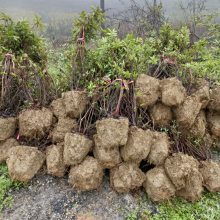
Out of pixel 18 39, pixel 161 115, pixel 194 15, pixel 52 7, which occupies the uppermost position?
pixel 194 15

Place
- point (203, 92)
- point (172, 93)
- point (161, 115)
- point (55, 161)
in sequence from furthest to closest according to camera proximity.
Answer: point (203, 92) → point (161, 115) → point (172, 93) → point (55, 161)

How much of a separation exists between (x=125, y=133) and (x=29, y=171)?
3.60ft

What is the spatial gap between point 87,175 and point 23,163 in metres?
0.70

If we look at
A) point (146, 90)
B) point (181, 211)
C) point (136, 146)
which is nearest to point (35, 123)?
point (136, 146)

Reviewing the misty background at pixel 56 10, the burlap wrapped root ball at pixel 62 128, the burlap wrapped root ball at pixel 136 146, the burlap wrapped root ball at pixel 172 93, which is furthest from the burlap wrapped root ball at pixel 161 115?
the misty background at pixel 56 10

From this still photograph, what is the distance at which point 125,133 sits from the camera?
3043mm

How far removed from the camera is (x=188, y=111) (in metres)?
3.44

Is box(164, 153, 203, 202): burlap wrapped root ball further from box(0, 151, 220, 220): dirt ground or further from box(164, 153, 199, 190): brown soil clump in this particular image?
box(0, 151, 220, 220): dirt ground

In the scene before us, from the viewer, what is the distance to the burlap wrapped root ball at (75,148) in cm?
311

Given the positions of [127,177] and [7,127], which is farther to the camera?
[7,127]

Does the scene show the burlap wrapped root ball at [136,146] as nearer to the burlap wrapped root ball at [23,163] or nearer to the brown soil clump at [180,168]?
the brown soil clump at [180,168]

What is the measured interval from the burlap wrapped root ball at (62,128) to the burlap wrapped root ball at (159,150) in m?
0.89

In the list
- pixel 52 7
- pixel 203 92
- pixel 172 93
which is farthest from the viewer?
pixel 52 7

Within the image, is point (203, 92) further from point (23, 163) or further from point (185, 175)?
point (23, 163)
